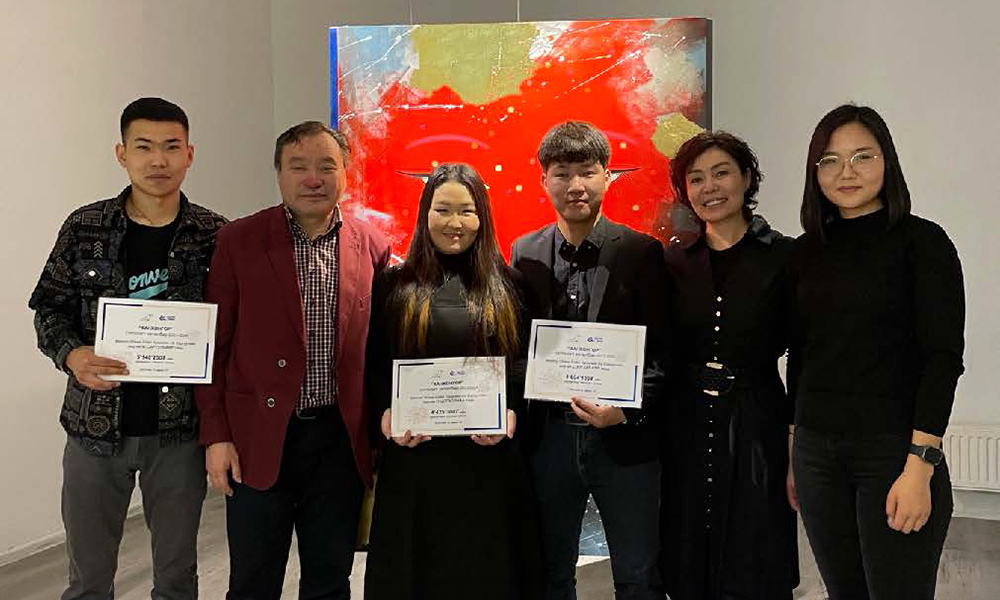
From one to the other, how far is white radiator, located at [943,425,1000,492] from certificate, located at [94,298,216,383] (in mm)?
3902

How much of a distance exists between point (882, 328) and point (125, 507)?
210 centimetres

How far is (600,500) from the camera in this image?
2438mm

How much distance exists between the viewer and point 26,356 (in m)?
4.04

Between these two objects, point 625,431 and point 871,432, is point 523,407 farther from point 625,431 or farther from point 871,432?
point 871,432

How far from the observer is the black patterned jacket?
7.89 feet

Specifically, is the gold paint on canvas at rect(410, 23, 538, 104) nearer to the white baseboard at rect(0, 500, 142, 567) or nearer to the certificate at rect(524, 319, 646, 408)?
the certificate at rect(524, 319, 646, 408)

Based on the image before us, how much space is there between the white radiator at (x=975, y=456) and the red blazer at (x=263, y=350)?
3.52 metres

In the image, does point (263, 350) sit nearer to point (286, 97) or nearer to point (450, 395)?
point (450, 395)

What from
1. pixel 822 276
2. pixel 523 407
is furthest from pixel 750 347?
pixel 523 407

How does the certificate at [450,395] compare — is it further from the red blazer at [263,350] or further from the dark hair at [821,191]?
the dark hair at [821,191]

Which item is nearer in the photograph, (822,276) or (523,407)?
(822,276)

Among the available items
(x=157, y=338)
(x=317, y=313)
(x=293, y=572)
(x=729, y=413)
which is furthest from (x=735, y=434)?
(x=293, y=572)

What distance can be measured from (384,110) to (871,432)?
2.13m

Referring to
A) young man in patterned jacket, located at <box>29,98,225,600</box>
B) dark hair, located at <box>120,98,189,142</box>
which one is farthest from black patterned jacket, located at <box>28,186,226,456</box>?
dark hair, located at <box>120,98,189,142</box>
